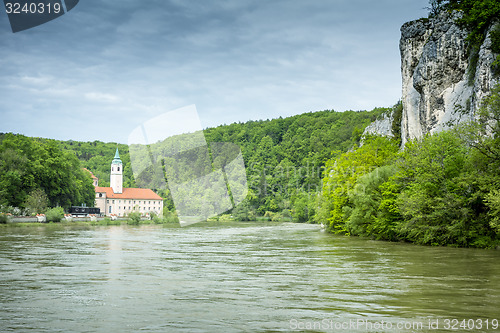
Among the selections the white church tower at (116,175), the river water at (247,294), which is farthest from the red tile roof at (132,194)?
the river water at (247,294)

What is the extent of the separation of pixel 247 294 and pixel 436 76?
3422 centimetres

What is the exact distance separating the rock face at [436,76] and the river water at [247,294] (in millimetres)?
18238

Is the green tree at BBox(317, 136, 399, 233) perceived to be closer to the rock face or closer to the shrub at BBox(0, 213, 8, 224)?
the rock face

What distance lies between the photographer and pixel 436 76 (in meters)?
40.6

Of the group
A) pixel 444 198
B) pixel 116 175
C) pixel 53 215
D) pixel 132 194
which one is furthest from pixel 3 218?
pixel 116 175

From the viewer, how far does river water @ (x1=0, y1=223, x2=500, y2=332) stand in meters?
9.55

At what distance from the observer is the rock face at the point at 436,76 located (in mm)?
36250

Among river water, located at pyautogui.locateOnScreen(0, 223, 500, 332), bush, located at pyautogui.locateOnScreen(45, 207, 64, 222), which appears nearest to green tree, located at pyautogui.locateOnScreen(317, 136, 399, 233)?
river water, located at pyautogui.locateOnScreen(0, 223, 500, 332)

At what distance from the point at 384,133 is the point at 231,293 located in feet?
159

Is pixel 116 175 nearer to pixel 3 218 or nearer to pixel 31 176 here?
pixel 31 176

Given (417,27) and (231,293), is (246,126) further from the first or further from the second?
(231,293)

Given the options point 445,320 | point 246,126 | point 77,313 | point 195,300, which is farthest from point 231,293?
point 246,126

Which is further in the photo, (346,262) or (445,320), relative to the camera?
(346,262)

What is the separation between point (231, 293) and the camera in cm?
1314
